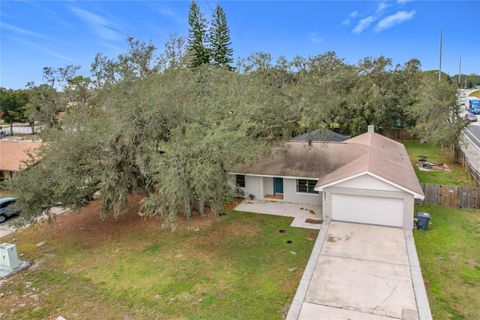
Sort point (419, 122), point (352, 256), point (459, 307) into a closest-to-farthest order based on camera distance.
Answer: point (459, 307) < point (352, 256) < point (419, 122)

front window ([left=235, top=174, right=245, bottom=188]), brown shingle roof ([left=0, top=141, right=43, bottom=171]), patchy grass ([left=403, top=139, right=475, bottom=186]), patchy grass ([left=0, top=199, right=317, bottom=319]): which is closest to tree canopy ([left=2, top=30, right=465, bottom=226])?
patchy grass ([left=0, top=199, right=317, bottom=319])

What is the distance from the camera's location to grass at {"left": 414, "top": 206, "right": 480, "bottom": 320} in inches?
381

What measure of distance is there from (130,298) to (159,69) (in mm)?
12159

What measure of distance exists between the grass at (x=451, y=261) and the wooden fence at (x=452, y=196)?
0.45 meters

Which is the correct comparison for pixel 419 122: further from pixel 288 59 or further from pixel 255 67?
pixel 255 67

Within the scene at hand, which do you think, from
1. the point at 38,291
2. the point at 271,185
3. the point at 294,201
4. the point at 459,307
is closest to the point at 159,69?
the point at 271,185

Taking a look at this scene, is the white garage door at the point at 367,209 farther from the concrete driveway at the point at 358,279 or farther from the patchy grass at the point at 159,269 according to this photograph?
the patchy grass at the point at 159,269

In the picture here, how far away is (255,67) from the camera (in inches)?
918

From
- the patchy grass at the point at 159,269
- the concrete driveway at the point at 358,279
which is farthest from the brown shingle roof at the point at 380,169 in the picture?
the patchy grass at the point at 159,269

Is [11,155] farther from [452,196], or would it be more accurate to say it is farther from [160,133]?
[452,196]

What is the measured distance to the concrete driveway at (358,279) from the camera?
9445 millimetres

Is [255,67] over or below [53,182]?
over

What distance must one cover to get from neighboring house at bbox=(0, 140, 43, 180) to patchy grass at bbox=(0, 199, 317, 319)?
32.1 ft

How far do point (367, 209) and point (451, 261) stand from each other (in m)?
3.98
